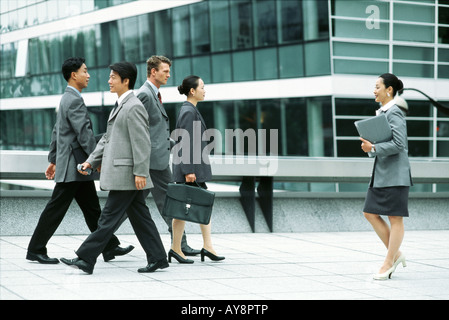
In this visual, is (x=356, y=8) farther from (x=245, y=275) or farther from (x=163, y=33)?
(x=245, y=275)

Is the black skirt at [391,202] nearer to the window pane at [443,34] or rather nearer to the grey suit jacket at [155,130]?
the grey suit jacket at [155,130]

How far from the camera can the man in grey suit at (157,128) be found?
7.42 meters

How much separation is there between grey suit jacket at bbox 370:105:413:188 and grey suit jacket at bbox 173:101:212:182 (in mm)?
1639

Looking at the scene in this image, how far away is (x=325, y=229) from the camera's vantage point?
10984mm

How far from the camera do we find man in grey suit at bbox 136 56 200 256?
7.42 metres

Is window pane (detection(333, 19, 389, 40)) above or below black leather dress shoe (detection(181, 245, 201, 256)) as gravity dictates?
above

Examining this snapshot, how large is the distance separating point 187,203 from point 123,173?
851 millimetres

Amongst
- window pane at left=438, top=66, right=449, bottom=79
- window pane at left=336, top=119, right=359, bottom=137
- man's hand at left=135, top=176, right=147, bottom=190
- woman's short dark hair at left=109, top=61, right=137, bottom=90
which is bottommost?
window pane at left=336, top=119, right=359, bottom=137

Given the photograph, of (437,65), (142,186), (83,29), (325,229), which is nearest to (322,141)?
(437,65)

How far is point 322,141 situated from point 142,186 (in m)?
20.2

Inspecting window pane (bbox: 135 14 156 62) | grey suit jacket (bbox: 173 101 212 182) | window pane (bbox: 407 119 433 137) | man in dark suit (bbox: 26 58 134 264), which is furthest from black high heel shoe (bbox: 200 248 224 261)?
window pane (bbox: 135 14 156 62)

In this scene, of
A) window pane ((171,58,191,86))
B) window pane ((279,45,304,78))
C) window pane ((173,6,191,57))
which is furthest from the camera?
window pane ((173,6,191,57))

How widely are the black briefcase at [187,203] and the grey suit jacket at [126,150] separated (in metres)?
0.57

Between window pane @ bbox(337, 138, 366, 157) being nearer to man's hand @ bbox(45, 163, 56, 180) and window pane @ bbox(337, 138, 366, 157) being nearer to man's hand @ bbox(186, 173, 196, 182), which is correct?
man's hand @ bbox(186, 173, 196, 182)
